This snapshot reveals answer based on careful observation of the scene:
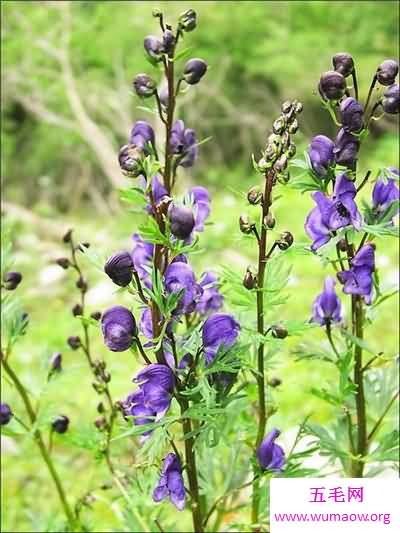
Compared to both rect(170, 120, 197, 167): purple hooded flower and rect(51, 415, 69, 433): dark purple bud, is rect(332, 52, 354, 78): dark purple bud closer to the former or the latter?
rect(170, 120, 197, 167): purple hooded flower

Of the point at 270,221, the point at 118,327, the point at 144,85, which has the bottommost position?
the point at 118,327

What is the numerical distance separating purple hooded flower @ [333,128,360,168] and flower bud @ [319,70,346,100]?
43 millimetres

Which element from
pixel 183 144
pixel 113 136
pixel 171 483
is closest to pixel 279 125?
pixel 183 144

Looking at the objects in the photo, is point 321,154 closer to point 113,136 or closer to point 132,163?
point 132,163

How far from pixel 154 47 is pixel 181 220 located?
25cm

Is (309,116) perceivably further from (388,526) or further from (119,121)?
(388,526)

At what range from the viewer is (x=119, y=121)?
6.21m

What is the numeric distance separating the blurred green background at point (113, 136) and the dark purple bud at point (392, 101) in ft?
1.98

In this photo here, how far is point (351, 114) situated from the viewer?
0.78 metres

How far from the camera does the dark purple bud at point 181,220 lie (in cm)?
69

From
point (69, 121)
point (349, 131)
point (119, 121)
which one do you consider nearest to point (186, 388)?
point (349, 131)

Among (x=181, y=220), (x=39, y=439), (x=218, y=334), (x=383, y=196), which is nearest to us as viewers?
(x=181, y=220)

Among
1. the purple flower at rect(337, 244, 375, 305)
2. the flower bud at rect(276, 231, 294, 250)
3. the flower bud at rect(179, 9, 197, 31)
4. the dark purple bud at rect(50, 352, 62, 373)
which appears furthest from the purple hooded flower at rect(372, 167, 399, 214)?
the dark purple bud at rect(50, 352, 62, 373)

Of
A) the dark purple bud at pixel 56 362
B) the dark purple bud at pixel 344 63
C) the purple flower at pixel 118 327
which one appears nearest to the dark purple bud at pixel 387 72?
the dark purple bud at pixel 344 63
